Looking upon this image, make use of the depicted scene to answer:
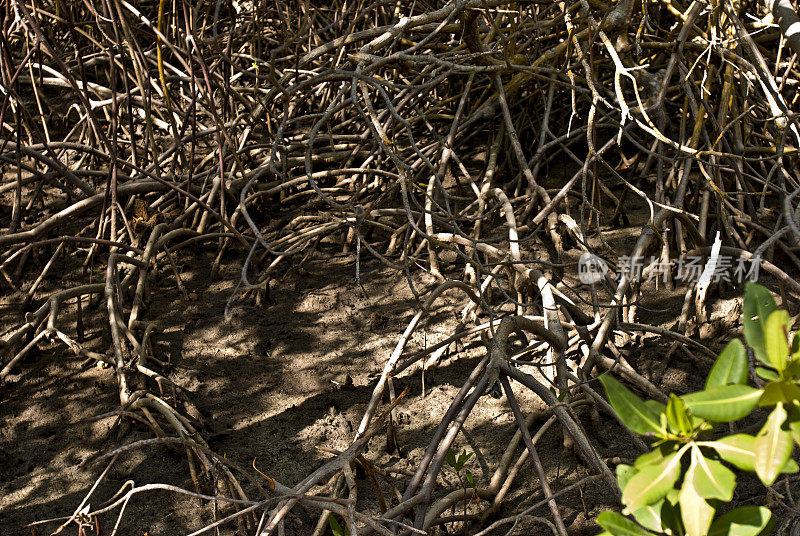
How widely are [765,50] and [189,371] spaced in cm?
187

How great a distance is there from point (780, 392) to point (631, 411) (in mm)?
129

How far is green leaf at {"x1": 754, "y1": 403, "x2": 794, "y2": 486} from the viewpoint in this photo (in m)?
0.55

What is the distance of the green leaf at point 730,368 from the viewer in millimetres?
643

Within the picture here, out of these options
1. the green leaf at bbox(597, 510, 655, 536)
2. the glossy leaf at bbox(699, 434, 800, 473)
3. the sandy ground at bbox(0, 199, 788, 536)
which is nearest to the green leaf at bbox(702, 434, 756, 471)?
the glossy leaf at bbox(699, 434, 800, 473)

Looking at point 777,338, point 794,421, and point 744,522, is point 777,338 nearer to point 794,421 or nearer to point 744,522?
point 794,421

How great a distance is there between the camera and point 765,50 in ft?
7.09

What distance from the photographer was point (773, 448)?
56 cm

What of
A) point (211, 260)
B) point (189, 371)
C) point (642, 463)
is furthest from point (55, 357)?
point (642, 463)

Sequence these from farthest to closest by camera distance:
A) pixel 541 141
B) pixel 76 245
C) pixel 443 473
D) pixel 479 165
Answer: pixel 479 165, pixel 76 245, pixel 541 141, pixel 443 473

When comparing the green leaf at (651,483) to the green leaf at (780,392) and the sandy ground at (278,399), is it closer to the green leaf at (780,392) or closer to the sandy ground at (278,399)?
the green leaf at (780,392)

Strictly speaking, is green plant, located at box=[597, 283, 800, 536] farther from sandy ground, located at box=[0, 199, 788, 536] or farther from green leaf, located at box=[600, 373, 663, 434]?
sandy ground, located at box=[0, 199, 788, 536]

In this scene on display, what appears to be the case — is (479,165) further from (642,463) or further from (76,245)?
(642,463)

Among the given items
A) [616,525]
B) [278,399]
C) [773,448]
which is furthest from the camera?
[278,399]

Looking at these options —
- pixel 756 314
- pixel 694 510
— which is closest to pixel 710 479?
pixel 694 510
